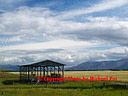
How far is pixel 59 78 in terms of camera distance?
46375mm

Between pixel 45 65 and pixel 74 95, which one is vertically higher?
pixel 45 65

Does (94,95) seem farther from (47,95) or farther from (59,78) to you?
(59,78)

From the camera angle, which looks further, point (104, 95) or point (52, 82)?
point (52, 82)

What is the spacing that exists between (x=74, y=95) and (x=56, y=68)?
77.4 feet

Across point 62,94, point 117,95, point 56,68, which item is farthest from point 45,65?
point 117,95

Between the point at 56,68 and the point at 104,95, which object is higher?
the point at 56,68

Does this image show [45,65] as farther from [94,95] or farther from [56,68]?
[94,95]

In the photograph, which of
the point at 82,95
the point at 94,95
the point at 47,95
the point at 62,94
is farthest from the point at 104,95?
the point at 47,95

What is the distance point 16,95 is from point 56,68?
23.4 metres

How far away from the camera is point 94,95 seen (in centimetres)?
2572

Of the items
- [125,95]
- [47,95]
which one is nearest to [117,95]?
[125,95]

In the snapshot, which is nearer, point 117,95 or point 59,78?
point 117,95

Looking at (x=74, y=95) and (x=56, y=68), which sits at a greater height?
(x=56, y=68)

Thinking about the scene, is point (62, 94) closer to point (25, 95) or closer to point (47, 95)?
point (47, 95)
